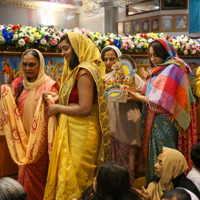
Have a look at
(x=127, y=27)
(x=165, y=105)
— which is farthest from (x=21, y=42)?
(x=127, y=27)

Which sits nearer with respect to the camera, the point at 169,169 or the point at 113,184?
the point at 113,184

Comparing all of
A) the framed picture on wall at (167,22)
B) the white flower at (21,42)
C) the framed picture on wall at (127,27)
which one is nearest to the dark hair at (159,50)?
the white flower at (21,42)

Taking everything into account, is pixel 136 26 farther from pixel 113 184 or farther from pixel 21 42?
pixel 113 184

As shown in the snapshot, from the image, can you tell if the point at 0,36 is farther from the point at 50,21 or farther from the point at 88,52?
the point at 50,21

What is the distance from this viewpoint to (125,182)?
192 cm

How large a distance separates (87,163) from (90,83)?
0.70 meters

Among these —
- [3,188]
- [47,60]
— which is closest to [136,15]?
[47,60]

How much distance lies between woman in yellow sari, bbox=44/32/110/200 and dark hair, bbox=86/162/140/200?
64 centimetres

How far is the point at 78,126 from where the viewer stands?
258cm

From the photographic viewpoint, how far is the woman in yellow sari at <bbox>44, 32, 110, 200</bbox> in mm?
2500

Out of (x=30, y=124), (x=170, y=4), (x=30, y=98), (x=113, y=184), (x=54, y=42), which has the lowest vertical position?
(x=113, y=184)

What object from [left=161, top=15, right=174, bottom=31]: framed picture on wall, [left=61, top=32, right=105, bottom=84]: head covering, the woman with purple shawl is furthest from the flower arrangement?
[left=161, top=15, right=174, bottom=31]: framed picture on wall

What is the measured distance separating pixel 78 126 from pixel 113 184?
80 centimetres

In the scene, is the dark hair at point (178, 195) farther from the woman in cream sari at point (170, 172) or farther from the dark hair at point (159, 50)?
the dark hair at point (159, 50)
